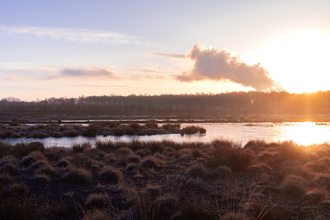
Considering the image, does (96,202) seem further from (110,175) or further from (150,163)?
(150,163)

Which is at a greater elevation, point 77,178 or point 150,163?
point 77,178

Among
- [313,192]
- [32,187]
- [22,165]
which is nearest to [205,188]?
[313,192]

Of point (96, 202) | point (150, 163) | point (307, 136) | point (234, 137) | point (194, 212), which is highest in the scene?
point (194, 212)

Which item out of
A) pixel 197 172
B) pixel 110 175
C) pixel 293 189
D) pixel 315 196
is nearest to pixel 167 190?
pixel 197 172

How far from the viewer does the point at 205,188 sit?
6785 millimetres

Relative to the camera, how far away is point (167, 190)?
6.55 metres

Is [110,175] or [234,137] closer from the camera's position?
[110,175]

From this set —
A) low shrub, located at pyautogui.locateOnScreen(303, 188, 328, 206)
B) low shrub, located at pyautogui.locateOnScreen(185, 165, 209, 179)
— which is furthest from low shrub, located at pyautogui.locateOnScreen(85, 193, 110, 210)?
low shrub, located at pyautogui.locateOnScreen(303, 188, 328, 206)

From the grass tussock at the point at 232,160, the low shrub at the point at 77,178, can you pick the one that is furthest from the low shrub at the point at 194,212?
the grass tussock at the point at 232,160

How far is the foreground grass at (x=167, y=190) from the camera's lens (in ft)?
15.5

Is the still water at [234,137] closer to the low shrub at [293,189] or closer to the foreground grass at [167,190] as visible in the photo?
the foreground grass at [167,190]

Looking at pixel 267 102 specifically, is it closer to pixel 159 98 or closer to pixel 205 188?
pixel 159 98

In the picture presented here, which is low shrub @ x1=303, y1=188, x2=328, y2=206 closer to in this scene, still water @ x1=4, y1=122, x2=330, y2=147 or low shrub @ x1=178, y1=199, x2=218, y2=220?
low shrub @ x1=178, y1=199, x2=218, y2=220

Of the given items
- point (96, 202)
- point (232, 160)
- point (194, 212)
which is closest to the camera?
point (194, 212)
